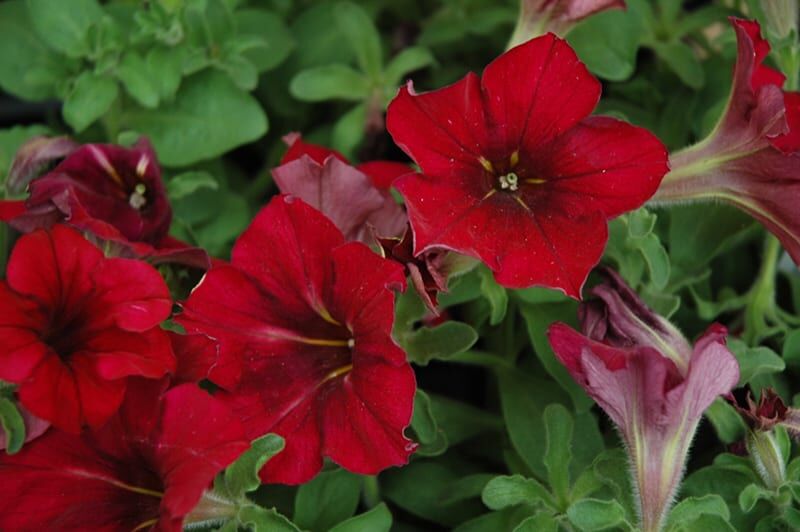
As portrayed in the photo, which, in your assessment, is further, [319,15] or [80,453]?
[319,15]

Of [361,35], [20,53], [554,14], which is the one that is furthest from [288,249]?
[20,53]

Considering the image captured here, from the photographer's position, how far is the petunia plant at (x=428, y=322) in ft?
2.12

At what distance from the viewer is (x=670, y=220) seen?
904 mm

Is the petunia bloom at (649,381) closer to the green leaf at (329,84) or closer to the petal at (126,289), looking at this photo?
the petal at (126,289)

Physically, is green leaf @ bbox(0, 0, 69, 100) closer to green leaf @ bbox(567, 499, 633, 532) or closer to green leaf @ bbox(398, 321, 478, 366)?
green leaf @ bbox(398, 321, 478, 366)

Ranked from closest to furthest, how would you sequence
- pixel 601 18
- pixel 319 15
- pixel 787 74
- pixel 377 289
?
1. pixel 377 289
2. pixel 787 74
3. pixel 601 18
4. pixel 319 15

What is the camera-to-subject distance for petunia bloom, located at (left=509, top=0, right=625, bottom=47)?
783 mm

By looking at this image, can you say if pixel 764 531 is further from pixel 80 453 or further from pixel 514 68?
pixel 80 453

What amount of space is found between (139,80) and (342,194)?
0.29 metres

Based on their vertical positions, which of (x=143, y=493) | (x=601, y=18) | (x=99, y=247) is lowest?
(x=143, y=493)

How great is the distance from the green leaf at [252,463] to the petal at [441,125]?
20cm

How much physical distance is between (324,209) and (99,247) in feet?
0.53

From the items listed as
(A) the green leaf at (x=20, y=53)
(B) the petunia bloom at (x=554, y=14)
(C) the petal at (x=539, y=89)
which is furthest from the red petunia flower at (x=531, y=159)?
(A) the green leaf at (x=20, y=53)

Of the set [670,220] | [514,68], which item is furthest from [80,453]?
[670,220]
